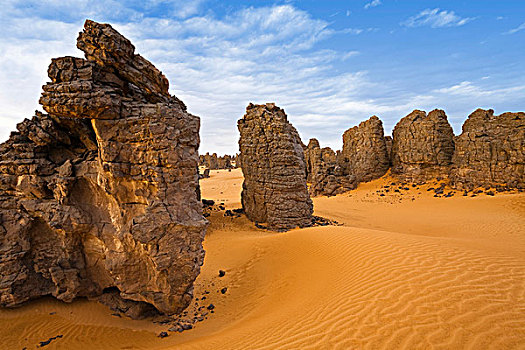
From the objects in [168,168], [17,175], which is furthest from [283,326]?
[17,175]

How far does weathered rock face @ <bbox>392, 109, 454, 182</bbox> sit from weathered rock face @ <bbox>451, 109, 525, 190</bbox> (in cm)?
186

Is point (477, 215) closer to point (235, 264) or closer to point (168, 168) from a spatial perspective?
point (235, 264)

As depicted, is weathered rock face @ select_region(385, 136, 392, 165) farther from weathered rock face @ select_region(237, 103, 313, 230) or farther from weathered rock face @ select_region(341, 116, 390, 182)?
weathered rock face @ select_region(237, 103, 313, 230)

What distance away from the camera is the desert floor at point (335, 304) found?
4578 mm

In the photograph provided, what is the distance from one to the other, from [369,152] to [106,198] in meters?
31.3

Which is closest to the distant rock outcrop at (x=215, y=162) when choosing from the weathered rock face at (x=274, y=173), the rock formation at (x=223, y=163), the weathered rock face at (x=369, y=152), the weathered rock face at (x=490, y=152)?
the rock formation at (x=223, y=163)

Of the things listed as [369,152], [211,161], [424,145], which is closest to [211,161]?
[211,161]

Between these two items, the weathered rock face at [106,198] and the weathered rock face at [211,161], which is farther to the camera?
the weathered rock face at [211,161]

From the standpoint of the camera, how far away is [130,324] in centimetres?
660

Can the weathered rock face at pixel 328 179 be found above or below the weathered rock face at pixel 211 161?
below

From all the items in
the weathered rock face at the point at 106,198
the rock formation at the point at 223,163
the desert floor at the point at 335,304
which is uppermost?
the rock formation at the point at 223,163

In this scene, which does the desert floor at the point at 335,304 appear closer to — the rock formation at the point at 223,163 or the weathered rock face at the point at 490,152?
the weathered rock face at the point at 490,152

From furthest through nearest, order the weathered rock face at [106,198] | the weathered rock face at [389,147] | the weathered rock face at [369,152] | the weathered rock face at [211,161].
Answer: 1. the weathered rock face at [211,161]
2. the weathered rock face at [389,147]
3. the weathered rock face at [369,152]
4. the weathered rock face at [106,198]

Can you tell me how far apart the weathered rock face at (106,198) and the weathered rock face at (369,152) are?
29428mm
